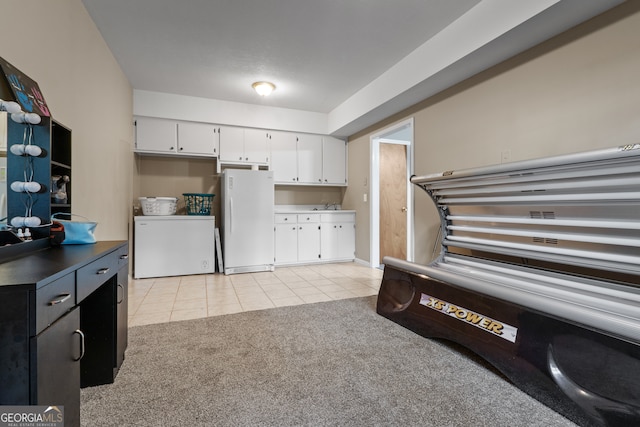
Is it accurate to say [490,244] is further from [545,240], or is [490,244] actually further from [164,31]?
[164,31]

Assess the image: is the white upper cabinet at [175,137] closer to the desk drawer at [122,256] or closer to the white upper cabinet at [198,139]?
the white upper cabinet at [198,139]

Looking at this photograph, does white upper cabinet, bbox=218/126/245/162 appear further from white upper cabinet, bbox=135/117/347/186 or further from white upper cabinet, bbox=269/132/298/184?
white upper cabinet, bbox=269/132/298/184

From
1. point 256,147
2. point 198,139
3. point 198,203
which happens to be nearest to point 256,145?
point 256,147

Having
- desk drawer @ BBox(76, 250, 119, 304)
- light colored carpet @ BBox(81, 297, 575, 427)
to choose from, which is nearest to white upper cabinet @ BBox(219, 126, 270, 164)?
light colored carpet @ BBox(81, 297, 575, 427)

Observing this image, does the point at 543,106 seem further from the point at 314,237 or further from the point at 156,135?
the point at 156,135

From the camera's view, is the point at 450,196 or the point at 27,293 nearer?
the point at 27,293

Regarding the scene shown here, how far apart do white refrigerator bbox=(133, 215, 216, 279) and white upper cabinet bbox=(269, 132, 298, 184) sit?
4.48 feet

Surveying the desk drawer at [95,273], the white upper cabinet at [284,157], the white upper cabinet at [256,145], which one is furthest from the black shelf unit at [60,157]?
the white upper cabinet at [284,157]

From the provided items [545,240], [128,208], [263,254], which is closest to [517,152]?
[545,240]

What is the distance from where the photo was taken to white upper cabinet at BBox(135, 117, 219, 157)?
4020 millimetres

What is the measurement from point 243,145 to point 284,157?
0.68m

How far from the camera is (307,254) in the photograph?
475cm

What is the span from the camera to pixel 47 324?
834 millimetres

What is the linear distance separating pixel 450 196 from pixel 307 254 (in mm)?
2830
